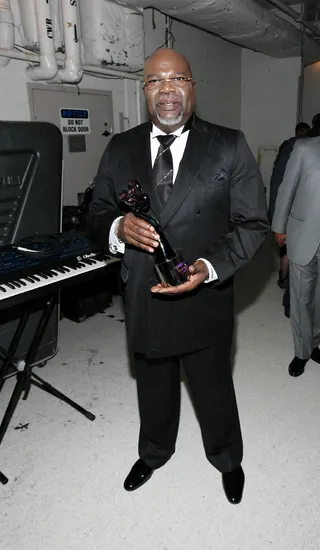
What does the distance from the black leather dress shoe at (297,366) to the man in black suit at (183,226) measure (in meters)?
1.14

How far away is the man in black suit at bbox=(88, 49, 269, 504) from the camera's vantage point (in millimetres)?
1341

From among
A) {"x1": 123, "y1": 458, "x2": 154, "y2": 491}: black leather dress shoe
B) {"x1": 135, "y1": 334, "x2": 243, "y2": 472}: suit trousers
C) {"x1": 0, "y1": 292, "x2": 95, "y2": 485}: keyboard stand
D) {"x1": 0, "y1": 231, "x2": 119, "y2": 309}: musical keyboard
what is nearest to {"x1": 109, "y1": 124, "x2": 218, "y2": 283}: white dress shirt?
{"x1": 135, "y1": 334, "x2": 243, "y2": 472}: suit trousers

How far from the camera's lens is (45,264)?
199 centimetres

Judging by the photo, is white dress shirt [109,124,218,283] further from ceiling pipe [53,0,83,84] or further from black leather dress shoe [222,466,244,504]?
ceiling pipe [53,0,83,84]

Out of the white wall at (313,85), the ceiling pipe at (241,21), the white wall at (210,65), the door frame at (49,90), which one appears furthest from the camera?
the white wall at (313,85)

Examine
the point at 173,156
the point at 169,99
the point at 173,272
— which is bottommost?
the point at 173,272

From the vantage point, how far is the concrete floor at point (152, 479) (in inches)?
64.4

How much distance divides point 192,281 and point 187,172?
0.36m

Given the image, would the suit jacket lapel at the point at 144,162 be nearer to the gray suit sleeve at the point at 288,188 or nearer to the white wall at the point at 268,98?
the gray suit sleeve at the point at 288,188

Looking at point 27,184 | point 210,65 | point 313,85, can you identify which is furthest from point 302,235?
point 313,85

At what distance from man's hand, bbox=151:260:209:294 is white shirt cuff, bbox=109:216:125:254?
9.8 inches

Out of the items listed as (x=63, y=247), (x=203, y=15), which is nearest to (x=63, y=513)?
(x=63, y=247)

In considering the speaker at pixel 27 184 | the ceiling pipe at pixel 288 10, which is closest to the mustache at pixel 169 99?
the speaker at pixel 27 184

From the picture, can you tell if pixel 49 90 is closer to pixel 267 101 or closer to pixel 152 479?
pixel 152 479
